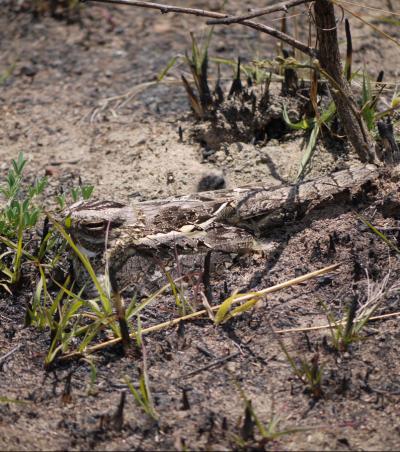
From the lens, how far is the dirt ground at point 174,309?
2270mm

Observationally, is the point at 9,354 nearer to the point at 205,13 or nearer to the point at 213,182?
the point at 213,182

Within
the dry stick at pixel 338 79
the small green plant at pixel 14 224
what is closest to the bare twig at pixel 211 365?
the small green plant at pixel 14 224

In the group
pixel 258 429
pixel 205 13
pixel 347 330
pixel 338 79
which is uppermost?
pixel 205 13

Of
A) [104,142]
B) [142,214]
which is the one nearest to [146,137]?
[104,142]

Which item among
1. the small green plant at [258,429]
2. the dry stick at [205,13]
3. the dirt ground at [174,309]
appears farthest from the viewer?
the dry stick at [205,13]

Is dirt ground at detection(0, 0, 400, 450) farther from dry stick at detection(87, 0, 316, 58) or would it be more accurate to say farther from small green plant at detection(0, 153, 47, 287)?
dry stick at detection(87, 0, 316, 58)

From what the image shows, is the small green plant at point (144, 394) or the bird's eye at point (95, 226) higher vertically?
the bird's eye at point (95, 226)

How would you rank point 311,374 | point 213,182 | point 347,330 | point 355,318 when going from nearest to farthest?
point 311,374 < point 347,330 < point 355,318 < point 213,182

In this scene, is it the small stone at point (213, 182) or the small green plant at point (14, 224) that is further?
the small stone at point (213, 182)

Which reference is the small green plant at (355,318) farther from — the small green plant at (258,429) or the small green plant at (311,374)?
the small green plant at (258,429)

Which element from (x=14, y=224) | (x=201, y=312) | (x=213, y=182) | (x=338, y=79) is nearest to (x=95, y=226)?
(x=14, y=224)

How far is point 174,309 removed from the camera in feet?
9.21

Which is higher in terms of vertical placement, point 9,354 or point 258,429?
point 258,429

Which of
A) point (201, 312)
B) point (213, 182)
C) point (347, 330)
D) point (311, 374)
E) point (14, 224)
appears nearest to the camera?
point (311, 374)
